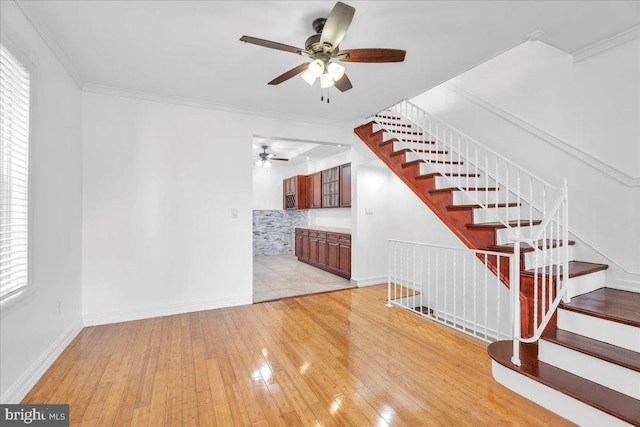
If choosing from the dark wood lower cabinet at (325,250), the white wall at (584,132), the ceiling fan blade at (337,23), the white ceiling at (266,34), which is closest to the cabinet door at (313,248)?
the dark wood lower cabinet at (325,250)

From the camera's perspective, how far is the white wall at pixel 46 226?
6.53 feet

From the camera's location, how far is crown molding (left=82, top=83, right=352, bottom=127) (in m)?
3.44

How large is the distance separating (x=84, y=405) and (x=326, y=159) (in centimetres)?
632

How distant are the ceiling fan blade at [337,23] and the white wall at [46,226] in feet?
6.77

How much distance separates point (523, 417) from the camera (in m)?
1.84

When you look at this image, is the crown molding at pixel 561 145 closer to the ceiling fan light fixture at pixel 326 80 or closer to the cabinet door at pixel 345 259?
the ceiling fan light fixture at pixel 326 80

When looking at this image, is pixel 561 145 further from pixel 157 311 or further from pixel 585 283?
pixel 157 311

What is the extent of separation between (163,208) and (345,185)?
10.9 ft

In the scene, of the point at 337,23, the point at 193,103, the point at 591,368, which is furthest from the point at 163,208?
the point at 591,368

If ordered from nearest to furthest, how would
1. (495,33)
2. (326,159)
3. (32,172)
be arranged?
1. (32,172)
2. (495,33)
3. (326,159)

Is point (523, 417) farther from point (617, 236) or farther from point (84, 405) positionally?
point (84, 405)

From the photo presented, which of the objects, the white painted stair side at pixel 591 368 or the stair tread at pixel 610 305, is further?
the stair tread at pixel 610 305

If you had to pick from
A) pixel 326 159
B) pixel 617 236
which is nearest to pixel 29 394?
pixel 617 236

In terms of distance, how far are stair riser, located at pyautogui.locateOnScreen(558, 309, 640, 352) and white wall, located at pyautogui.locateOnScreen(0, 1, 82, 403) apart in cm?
→ 396
